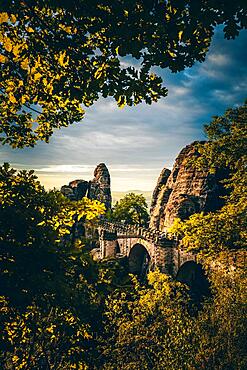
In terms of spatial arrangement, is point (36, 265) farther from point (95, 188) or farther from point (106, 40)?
point (95, 188)

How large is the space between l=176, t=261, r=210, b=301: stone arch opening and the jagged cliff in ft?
121

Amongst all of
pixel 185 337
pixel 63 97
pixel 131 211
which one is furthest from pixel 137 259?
pixel 63 97

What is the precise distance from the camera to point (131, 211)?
6738 centimetres

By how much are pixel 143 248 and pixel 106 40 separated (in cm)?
4044

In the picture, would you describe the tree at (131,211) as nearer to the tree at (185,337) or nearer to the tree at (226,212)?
the tree at (185,337)

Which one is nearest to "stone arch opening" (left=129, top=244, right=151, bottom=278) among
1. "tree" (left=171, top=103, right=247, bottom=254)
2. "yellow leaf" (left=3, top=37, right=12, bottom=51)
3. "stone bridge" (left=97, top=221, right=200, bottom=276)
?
"stone bridge" (left=97, top=221, right=200, bottom=276)

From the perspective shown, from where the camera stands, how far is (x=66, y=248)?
4.29 metres

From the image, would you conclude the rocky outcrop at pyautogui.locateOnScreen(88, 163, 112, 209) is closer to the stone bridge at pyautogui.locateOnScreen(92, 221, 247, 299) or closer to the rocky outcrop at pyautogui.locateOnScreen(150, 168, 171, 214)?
the rocky outcrop at pyautogui.locateOnScreen(150, 168, 171, 214)

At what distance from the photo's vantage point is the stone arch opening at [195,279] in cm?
3022

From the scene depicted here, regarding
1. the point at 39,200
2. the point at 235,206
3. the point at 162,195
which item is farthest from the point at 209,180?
the point at 39,200

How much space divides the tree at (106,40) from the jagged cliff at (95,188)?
62.0 metres

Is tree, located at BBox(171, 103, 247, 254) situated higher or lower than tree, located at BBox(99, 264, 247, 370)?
higher

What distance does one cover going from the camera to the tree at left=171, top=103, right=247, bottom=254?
28.9 feet

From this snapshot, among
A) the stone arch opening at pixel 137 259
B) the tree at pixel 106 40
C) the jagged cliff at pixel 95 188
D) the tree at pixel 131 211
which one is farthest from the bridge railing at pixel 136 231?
the tree at pixel 106 40
